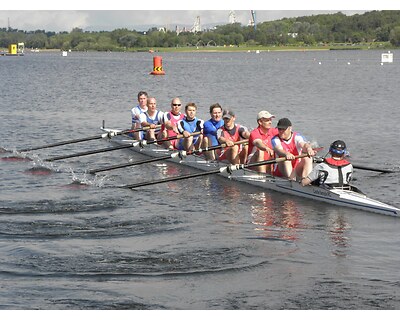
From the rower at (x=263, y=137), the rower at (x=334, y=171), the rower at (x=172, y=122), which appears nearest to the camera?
the rower at (x=334, y=171)

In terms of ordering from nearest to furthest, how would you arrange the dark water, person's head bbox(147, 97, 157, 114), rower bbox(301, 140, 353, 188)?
the dark water < rower bbox(301, 140, 353, 188) < person's head bbox(147, 97, 157, 114)

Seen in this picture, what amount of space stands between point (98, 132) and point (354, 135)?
26.8 feet

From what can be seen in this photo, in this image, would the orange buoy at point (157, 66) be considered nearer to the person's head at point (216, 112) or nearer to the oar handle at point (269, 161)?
the person's head at point (216, 112)

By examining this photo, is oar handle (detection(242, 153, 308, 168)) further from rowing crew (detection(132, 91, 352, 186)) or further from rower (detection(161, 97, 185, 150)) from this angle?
rower (detection(161, 97, 185, 150))

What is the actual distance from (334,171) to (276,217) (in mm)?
1244

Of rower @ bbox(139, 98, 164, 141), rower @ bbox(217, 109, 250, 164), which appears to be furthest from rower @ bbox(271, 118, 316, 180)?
rower @ bbox(139, 98, 164, 141)

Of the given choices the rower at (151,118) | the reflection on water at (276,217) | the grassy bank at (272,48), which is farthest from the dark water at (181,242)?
the grassy bank at (272,48)

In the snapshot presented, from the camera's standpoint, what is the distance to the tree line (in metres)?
128

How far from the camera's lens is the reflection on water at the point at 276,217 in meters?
11.8

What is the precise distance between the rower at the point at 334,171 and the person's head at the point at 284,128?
79 centimetres

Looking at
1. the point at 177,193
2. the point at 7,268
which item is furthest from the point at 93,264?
the point at 177,193

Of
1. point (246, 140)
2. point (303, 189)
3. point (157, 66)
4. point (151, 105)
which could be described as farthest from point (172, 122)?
point (157, 66)

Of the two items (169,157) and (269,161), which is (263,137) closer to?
(269,161)

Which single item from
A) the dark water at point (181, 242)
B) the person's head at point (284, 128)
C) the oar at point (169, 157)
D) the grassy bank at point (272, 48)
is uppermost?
the grassy bank at point (272, 48)
